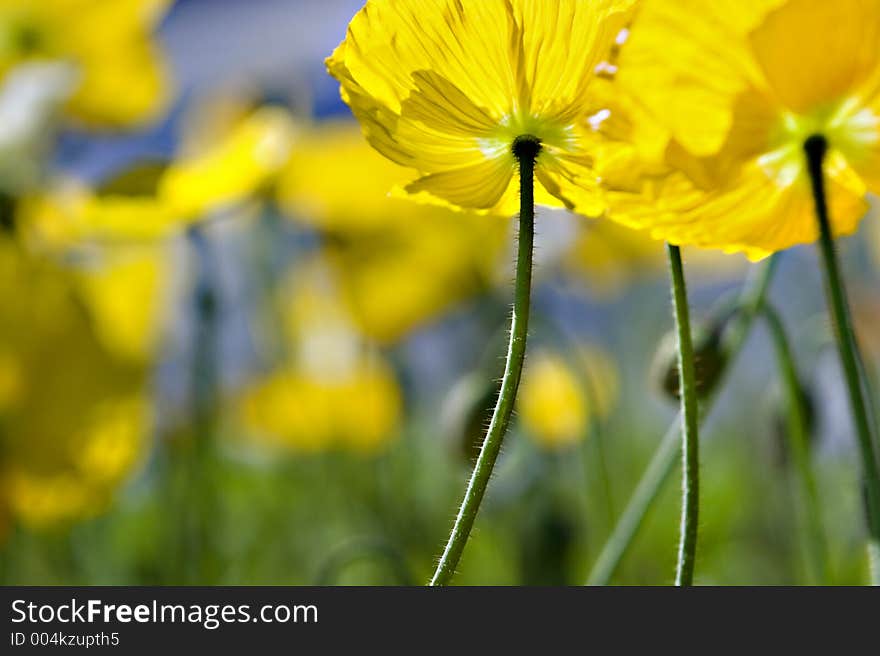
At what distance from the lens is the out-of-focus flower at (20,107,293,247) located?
1.07 m

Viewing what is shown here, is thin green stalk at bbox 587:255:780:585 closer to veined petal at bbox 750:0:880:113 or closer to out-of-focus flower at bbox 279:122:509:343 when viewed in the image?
veined petal at bbox 750:0:880:113

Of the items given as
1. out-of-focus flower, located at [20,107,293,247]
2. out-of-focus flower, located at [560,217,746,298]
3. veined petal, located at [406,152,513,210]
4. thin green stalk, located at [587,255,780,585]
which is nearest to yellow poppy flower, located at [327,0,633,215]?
veined petal, located at [406,152,513,210]

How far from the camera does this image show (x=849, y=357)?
0.41m

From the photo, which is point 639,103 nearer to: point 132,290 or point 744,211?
point 744,211

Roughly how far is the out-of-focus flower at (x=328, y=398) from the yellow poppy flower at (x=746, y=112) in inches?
40.8

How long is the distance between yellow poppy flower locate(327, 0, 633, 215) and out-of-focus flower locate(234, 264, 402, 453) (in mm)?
1015

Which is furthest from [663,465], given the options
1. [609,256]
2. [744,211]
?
[609,256]

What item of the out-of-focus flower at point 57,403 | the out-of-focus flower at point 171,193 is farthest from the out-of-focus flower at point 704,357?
the out-of-focus flower at point 57,403

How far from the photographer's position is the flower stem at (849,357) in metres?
0.40

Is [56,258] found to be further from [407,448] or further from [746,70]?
[746,70]

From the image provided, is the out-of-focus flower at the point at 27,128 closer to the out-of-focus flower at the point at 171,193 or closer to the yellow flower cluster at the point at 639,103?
the out-of-focus flower at the point at 171,193

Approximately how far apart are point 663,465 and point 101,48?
3.57 ft

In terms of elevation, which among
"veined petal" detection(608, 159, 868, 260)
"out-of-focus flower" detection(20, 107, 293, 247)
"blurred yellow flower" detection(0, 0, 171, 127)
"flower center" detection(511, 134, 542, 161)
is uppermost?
"blurred yellow flower" detection(0, 0, 171, 127)

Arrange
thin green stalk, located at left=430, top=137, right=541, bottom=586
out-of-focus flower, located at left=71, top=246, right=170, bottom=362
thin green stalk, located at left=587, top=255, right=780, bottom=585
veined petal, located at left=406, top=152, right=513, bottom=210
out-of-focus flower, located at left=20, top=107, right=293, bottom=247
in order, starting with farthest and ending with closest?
out-of-focus flower, located at left=71, top=246, right=170, bottom=362 → out-of-focus flower, located at left=20, top=107, right=293, bottom=247 → thin green stalk, located at left=587, top=255, right=780, bottom=585 → veined petal, located at left=406, top=152, right=513, bottom=210 → thin green stalk, located at left=430, top=137, right=541, bottom=586
